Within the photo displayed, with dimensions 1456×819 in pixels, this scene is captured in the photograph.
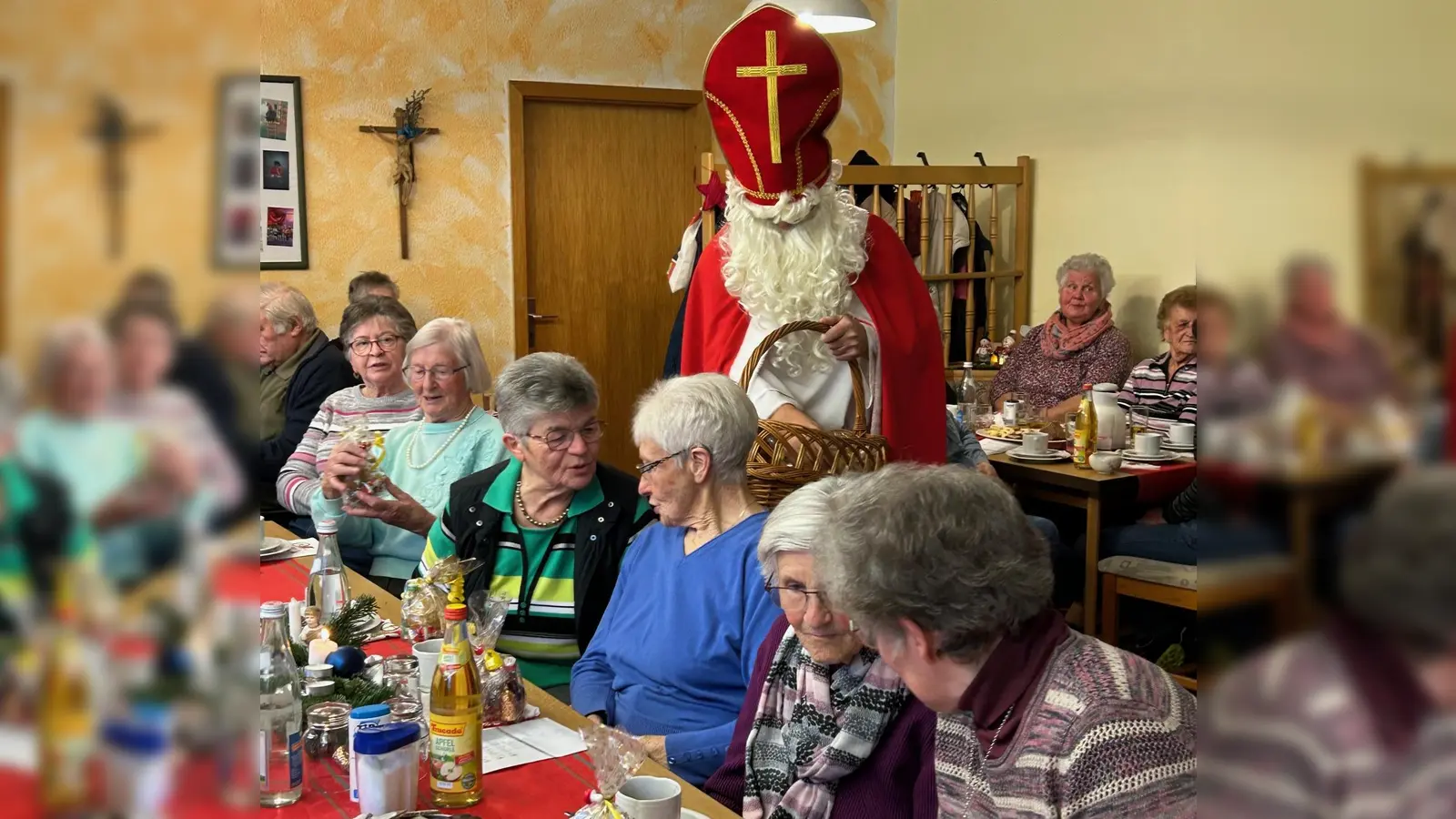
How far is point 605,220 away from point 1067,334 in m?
2.31

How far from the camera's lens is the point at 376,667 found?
1917mm

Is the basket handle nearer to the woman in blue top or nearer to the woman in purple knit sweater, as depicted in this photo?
the woman in blue top

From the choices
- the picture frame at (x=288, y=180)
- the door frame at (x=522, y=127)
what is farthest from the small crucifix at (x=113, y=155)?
the door frame at (x=522, y=127)

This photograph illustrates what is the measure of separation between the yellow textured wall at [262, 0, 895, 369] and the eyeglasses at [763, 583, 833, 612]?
3.97 m

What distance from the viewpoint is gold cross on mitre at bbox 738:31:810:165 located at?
2725 mm

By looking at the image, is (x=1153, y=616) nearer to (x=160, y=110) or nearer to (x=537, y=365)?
(x=537, y=365)

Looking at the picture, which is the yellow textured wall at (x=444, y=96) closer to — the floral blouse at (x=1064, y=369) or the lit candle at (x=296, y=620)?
the floral blouse at (x=1064, y=369)

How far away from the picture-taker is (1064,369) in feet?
16.5

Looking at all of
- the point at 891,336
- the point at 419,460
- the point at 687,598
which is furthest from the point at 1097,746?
the point at 419,460

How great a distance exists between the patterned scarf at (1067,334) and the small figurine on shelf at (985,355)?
0.39 m

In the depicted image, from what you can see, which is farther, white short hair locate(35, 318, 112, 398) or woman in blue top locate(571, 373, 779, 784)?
woman in blue top locate(571, 373, 779, 784)

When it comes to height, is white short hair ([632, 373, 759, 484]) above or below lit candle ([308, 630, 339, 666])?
above

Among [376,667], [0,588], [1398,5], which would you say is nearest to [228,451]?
[0,588]

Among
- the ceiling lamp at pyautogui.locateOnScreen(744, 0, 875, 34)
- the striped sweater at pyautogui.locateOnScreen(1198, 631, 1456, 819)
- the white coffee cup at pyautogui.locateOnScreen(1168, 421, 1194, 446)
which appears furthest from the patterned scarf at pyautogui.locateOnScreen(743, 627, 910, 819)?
the ceiling lamp at pyautogui.locateOnScreen(744, 0, 875, 34)
